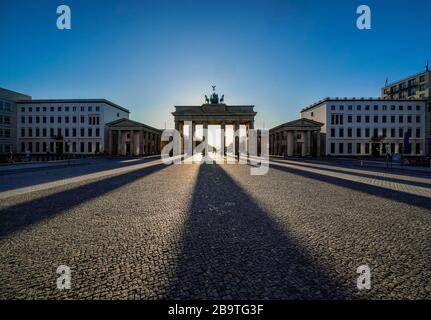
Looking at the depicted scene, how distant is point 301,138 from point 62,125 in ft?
234

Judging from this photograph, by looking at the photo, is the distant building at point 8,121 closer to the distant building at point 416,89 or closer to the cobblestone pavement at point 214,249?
the cobblestone pavement at point 214,249

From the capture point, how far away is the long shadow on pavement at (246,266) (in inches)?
114

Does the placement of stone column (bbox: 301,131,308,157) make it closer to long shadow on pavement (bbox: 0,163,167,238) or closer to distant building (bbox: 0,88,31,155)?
long shadow on pavement (bbox: 0,163,167,238)

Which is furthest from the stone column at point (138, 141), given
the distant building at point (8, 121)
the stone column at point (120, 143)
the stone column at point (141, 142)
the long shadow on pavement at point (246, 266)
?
the long shadow on pavement at point (246, 266)

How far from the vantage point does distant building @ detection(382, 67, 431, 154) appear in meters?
64.6

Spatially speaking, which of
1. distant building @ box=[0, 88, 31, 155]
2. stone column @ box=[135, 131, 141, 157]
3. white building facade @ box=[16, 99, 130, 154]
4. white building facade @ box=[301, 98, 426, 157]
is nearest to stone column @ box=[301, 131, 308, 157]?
white building facade @ box=[301, 98, 426, 157]

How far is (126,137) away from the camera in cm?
6781

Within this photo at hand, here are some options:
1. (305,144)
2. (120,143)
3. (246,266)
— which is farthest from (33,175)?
(305,144)

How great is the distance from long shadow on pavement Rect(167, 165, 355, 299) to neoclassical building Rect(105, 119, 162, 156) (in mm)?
62979

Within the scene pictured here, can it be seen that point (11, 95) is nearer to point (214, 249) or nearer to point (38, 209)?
point (38, 209)

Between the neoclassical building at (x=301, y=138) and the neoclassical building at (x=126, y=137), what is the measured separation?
137ft

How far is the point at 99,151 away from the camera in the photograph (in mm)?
65438
